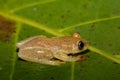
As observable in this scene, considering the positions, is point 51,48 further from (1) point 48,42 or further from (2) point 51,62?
(2) point 51,62

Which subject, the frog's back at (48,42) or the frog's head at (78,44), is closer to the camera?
the frog's head at (78,44)

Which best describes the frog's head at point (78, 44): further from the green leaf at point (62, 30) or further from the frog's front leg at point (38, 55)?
the frog's front leg at point (38, 55)

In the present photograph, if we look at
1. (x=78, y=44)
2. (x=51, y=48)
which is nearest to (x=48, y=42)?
(x=51, y=48)

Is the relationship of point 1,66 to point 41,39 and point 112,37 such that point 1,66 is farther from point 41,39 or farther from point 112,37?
point 112,37

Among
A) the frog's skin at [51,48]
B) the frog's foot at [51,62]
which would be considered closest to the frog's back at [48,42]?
the frog's skin at [51,48]

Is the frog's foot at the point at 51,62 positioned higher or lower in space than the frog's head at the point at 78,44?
lower

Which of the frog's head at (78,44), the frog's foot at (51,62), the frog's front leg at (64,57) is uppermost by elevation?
the frog's head at (78,44)
